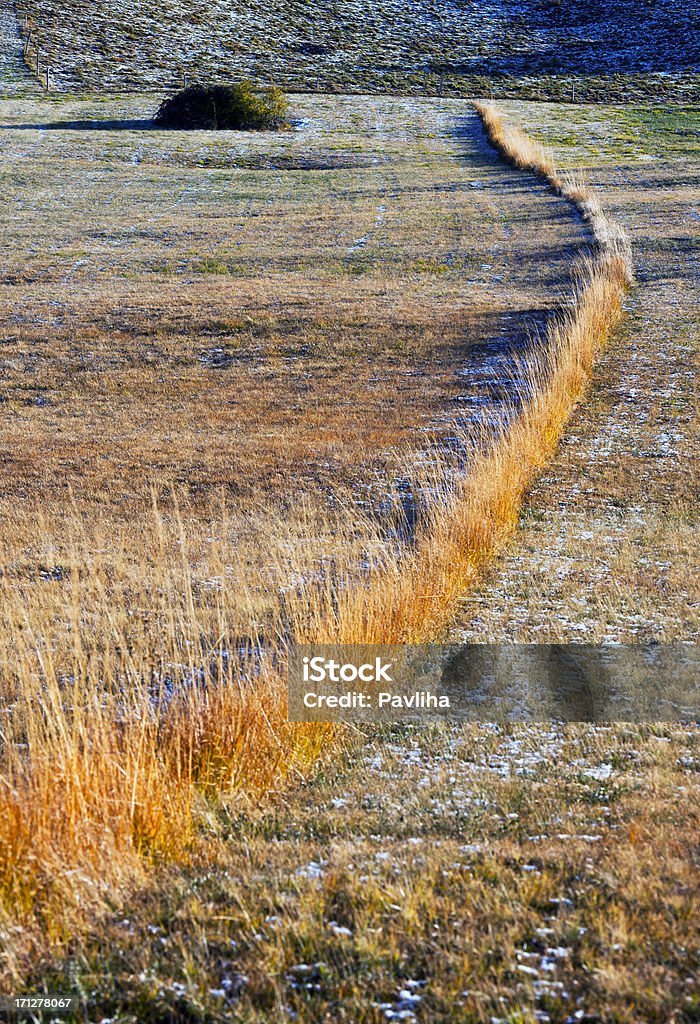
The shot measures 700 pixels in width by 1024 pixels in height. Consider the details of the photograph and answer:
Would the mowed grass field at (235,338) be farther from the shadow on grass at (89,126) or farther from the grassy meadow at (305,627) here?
the shadow on grass at (89,126)

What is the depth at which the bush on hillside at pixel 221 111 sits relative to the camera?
3478cm

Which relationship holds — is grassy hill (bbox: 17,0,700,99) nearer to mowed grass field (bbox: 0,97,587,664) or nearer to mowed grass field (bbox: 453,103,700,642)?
mowed grass field (bbox: 0,97,587,664)

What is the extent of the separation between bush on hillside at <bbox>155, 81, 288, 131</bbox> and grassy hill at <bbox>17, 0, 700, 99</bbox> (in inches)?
267

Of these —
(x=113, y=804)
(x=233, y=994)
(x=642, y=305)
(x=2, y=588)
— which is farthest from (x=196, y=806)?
(x=642, y=305)

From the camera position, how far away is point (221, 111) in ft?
116

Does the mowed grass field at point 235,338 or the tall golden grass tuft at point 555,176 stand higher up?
the tall golden grass tuft at point 555,176

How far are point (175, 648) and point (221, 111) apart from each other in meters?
34.3

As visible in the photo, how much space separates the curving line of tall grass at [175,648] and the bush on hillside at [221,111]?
27.9 m

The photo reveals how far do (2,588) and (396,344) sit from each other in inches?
295

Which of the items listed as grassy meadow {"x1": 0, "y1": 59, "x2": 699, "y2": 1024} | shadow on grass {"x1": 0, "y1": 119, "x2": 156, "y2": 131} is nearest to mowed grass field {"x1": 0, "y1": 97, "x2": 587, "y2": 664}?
grassy meadow {"x1": 0, "y1": 59, "x2": 699, "y2": 1024}

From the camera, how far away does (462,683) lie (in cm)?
461

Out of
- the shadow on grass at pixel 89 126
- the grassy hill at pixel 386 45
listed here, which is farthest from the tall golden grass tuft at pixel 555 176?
the shadow on grass at pixel 89 126

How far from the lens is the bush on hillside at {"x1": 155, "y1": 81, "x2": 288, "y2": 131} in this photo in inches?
1369

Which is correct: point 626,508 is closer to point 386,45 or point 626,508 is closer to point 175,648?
point 175,648
